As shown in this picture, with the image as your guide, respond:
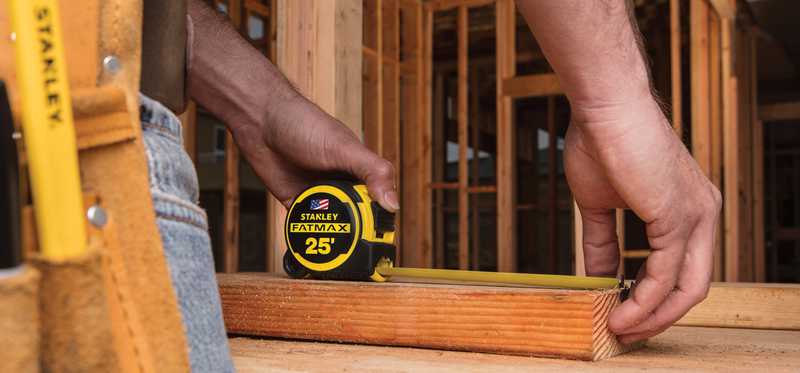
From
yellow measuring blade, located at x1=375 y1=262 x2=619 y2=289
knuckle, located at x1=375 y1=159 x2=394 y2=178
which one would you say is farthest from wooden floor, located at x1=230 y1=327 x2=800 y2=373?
knuckle, located at x1=375 y1=159 x2=394 y2=178

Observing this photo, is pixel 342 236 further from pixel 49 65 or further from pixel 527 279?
pixel 49 65

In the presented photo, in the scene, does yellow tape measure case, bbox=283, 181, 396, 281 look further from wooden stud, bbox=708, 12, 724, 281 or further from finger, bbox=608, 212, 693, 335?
wooden stud, bbox=708, 12, 724, 281

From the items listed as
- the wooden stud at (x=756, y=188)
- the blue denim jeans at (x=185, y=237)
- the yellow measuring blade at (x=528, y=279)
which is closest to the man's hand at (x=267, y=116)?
the yellow measuring blade at (x=528, y=279)

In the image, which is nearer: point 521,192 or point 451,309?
point 451,309

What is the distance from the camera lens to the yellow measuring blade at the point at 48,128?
50cm

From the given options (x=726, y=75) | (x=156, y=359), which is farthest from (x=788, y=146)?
(x=156, y=359)

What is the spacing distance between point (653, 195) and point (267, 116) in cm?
89

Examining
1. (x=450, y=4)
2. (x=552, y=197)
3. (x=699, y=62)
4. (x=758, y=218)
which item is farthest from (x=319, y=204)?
(x=552, y=197)

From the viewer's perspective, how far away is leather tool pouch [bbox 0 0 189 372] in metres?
0.53

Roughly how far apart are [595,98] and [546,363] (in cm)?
38

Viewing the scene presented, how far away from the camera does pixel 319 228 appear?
166 cm

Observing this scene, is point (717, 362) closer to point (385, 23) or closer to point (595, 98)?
point (595, 98)

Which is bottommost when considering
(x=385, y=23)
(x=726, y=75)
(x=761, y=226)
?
(x=761, y=226)

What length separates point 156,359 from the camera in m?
0.58
